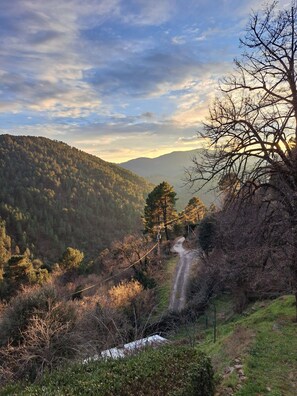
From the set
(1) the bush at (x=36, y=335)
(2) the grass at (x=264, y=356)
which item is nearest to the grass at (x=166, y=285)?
(1) the bush at (x=36, y=335)

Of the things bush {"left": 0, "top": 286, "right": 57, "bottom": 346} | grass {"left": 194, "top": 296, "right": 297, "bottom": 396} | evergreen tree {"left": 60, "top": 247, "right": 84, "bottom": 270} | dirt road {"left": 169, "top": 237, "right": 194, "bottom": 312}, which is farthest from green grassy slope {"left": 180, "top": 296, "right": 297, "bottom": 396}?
evergreen tree {"left": 60, "top": 247, "right": 84, "bottom": 270}

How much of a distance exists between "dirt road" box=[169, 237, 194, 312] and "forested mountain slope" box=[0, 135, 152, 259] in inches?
1914

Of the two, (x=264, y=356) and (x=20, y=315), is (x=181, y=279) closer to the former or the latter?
(x=20, y=315)

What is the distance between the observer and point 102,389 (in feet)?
16.2

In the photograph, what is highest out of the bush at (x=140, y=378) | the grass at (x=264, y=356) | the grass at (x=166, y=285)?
the bush at (x=140, y=378)

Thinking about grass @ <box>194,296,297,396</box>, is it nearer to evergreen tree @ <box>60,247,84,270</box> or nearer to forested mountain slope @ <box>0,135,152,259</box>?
evergreen tree @ <box>60,247,84,270</box>

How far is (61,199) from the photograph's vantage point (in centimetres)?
11431

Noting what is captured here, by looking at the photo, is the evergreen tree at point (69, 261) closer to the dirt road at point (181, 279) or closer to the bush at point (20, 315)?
the dirt road at point (181, 279)

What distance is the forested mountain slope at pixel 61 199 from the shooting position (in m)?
95.4

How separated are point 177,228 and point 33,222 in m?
62.8

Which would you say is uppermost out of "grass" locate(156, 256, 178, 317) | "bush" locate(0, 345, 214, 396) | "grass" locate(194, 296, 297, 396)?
"bush" locate(0, 345, 214, 396)

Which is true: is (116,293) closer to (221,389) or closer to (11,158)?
(221,389)

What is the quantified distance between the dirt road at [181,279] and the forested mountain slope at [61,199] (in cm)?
4862

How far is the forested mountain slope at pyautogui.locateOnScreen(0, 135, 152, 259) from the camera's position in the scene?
95.4 m
